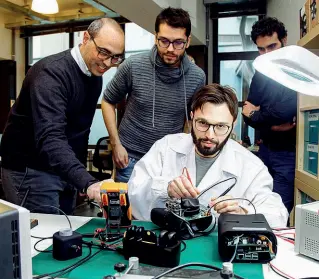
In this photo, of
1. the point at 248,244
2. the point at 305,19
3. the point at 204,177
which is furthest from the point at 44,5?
the point at 248,244

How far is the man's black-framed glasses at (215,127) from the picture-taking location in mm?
1541

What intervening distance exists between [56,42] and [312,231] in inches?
249

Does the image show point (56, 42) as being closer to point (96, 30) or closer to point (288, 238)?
point (96, 30)

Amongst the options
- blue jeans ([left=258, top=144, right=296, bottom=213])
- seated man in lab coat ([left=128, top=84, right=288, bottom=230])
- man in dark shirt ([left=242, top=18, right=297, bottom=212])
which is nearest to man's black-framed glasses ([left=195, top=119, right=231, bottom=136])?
seated man in lab coat ([left=128, top=84, right=288, bottom=230])

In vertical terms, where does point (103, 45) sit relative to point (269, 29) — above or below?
below

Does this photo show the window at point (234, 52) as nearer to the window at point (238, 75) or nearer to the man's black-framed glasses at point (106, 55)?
the window at point (238, 75)

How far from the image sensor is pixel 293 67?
3.32 ft

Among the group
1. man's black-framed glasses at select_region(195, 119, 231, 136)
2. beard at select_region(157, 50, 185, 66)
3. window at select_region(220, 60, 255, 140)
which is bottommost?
man's black-framed glasses at select_region(195, 119, 231, 136)

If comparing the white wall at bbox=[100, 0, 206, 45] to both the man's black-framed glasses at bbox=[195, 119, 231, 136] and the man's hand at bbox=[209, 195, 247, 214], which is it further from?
the man's hand at bbox=[209, 195, 247, 214]

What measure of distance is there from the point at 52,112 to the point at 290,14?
3134 mm

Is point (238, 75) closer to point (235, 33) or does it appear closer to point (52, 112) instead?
point (235, 33)

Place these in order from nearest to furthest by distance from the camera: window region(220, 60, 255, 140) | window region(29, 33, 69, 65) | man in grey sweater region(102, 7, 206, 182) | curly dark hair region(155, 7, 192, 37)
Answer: curly dark hair region(155, 7, 192, 37), man in grey sweater region(102, 7, 206, 182), window region(220, 60, 255, 140), window region(29, 33, 69, 65)

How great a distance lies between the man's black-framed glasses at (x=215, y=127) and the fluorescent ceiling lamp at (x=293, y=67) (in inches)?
16.4

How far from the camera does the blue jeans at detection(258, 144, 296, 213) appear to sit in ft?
7.57
